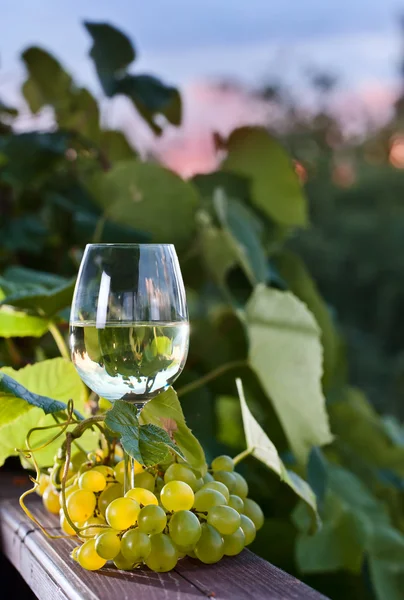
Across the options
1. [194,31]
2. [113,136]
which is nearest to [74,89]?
Result: [113,136]

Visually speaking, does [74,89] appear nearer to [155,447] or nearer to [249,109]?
[155,447]

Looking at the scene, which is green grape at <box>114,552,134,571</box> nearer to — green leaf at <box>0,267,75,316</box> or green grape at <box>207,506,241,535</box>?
green grape at <box>207,506,241,535</box>

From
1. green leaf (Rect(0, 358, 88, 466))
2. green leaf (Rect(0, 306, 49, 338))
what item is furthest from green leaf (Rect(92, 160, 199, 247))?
green leaf (Rect(0, 358, 88, 466))

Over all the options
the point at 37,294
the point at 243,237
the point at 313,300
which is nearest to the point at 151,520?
the point at 37,294

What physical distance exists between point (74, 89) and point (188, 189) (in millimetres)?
333

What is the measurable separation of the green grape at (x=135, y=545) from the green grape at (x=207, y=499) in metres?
0.05

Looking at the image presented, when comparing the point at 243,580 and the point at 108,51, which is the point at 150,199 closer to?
the point at 108,51

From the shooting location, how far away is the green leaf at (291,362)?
836 mm

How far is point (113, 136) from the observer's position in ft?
4.64

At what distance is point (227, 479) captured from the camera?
0.62 metres

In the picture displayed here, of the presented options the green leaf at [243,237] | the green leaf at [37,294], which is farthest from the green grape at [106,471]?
the green leaf at [243,237]

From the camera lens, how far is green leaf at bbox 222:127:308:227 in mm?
1286

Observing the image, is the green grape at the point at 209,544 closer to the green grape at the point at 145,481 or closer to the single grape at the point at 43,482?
the green grape at the point at 145,481

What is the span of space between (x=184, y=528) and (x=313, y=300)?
29.5 inches
